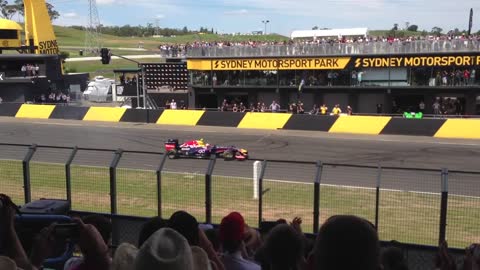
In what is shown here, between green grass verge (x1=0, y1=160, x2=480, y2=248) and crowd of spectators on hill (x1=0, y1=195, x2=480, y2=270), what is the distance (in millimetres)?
5411

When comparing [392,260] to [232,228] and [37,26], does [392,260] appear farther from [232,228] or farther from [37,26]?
[37,26]

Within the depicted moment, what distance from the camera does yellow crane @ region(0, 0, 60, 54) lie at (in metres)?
49.2

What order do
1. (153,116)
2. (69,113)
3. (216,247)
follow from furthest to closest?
(69,113)
(153,116)
(216,247)

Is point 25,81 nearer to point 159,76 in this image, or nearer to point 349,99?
point 159,76

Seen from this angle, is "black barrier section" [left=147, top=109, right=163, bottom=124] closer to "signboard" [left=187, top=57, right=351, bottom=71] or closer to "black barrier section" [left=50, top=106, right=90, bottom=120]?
"black barrier section" [left=50, top=106, right=90, bottom=120]

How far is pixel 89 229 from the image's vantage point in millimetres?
3342

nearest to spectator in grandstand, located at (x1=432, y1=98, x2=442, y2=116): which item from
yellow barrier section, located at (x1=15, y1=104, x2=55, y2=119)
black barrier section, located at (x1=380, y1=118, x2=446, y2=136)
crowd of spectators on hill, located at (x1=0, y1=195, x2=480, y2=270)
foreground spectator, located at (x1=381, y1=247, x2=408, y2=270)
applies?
black barrier section, located at (x1=380, y1=118, x2=446, y2=136)

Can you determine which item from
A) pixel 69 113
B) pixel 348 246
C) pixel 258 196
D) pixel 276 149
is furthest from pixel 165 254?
pixel 69 113

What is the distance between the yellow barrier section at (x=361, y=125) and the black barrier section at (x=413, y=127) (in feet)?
1.04

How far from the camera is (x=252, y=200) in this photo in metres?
→ 11.1

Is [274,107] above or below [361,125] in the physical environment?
above

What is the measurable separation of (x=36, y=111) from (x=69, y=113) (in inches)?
86.7

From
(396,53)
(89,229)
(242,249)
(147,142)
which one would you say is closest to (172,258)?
(89,229)

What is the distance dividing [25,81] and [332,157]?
29.2 m
